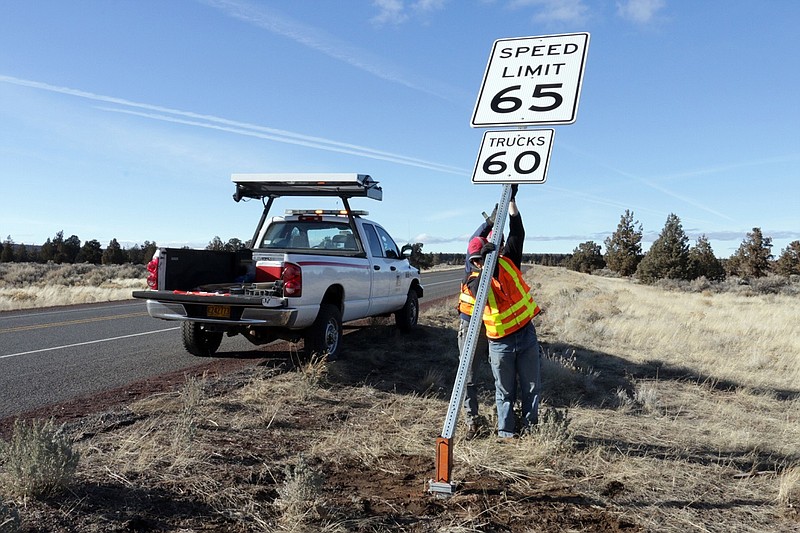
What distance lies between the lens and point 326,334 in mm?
7945

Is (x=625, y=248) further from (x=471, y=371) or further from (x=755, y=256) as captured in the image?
(x=471, y=371)

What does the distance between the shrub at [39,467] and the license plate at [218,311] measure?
12.3 ft

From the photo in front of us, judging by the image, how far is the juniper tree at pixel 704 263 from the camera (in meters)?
42.4

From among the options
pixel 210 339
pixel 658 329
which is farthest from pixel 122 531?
pixel 658 329

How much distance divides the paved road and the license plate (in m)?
1.26

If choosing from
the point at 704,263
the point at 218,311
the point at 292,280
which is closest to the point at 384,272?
the point at 292,280

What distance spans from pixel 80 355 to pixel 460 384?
24.6 ft

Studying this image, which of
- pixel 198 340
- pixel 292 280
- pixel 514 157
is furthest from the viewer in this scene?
pixel 198 340

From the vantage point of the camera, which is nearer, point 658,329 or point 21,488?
point 21,488

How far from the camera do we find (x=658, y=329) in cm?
1398

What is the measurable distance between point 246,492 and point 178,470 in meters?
0.56

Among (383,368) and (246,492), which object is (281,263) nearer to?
(383,368)

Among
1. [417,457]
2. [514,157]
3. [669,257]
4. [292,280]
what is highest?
[669,257]

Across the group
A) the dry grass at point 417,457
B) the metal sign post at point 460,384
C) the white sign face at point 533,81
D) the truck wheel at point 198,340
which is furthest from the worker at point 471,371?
the truck wheel at point 198,340
